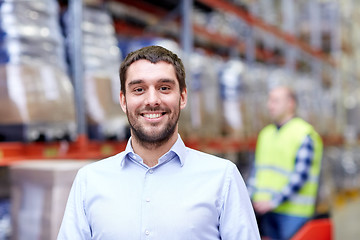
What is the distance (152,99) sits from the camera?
4.82 ft

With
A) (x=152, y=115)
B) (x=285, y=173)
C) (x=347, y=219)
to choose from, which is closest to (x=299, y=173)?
(x=285, y=173)

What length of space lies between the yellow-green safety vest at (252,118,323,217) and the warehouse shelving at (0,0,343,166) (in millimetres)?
711

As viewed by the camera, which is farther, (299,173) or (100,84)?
(299,173)

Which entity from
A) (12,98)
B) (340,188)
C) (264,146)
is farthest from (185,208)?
(340,188)

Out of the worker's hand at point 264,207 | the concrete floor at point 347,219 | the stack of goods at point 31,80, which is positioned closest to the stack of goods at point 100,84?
the stack of goods at point 31,80

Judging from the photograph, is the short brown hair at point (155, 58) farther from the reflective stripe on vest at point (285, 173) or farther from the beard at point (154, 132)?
the reflective stripe on vest at point (285, 173)

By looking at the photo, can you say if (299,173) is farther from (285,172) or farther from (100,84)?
(100,84)

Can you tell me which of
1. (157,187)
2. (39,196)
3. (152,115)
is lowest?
(39,196)

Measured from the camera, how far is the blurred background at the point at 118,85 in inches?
107

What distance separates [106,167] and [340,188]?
10337mm

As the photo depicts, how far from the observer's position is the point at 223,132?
5746 mm

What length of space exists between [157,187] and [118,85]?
7.36ft

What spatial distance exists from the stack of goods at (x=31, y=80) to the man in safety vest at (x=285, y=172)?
1695 mm

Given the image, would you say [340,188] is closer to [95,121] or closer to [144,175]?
[95,121]
